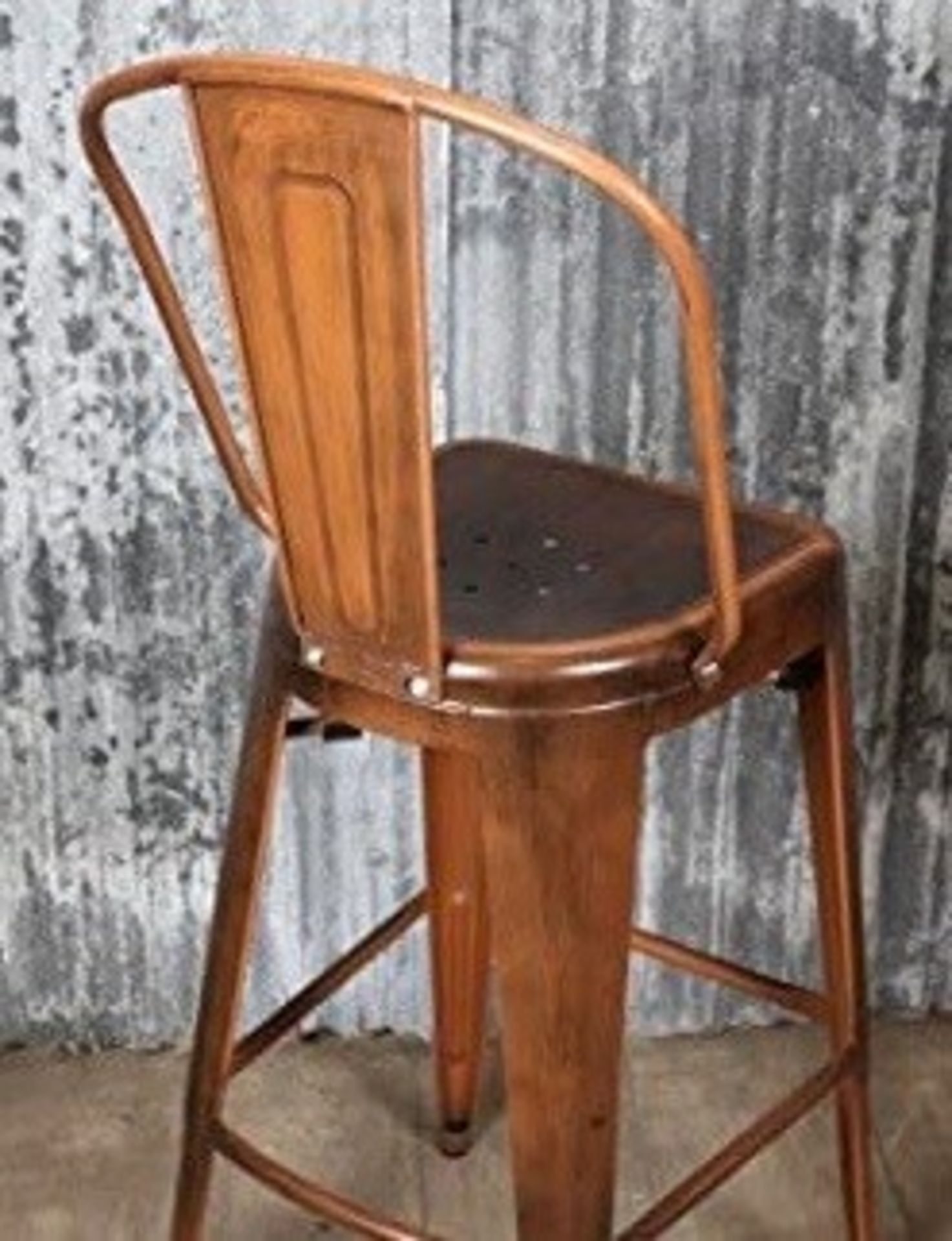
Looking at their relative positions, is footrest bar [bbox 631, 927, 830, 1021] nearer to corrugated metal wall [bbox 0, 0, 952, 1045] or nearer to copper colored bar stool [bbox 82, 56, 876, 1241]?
copper colored bar stool [bbox 82, 56, 876, 1241]

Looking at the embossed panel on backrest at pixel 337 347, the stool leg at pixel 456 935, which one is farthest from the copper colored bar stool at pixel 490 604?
the stool leg at pixel 456 935

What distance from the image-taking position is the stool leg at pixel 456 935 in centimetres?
206

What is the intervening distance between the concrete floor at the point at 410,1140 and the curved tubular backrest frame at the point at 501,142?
84 cm

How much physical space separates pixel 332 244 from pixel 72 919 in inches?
46.4

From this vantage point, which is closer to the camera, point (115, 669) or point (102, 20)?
point (102, 20)

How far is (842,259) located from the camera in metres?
2.10

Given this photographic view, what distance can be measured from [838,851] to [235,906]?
1.64 feet

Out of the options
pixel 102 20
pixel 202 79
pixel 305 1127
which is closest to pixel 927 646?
pixel 305 1127

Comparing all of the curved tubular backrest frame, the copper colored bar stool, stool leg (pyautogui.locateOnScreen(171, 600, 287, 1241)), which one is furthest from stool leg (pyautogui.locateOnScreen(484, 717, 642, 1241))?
stool leg (pyautogui.locateOnScreen(171, 600, 287, 1241))

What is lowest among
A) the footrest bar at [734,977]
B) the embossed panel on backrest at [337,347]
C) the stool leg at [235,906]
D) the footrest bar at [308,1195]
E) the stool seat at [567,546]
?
the footrest bar at [308,1195]

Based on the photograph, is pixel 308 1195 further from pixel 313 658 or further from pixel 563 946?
pixel 313 658

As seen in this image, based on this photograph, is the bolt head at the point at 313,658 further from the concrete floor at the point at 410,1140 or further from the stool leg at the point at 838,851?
the concrete floor at the point at 410,1140

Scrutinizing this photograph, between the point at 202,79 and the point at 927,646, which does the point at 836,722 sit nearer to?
the point at 927,646

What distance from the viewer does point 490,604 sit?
5.34ft
